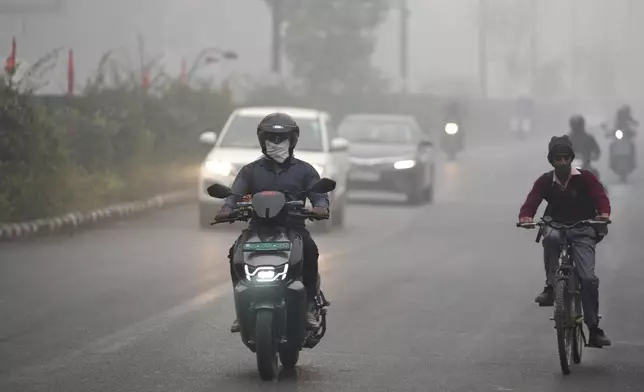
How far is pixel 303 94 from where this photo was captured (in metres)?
59.2

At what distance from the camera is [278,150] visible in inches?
429

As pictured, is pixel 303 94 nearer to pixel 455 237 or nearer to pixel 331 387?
pixel 455 237

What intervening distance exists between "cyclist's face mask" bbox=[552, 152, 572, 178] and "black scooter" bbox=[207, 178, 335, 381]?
5.39 feet

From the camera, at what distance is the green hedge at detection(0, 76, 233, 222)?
2320cm

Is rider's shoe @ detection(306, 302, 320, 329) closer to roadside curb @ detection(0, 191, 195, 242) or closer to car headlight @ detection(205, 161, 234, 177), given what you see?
roadside curb @ detection(0, 191, 195, 242)

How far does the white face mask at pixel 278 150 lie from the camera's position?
10898 mm

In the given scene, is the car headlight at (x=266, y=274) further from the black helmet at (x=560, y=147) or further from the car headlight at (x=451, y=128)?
the car headlight at (x=451, y=128)

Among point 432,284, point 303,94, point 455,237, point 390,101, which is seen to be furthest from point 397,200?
point 390,101

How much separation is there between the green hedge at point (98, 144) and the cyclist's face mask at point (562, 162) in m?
11.3

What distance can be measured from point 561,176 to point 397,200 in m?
21.5

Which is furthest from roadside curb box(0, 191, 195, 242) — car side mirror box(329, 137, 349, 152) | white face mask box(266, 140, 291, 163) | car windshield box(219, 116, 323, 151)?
white face mask box(266, 140, 291, 163)

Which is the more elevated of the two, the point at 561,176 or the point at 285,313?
the point at 561,176

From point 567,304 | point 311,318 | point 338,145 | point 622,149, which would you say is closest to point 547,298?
point 567,304

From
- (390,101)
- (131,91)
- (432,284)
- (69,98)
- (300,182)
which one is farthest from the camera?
(390,101)
